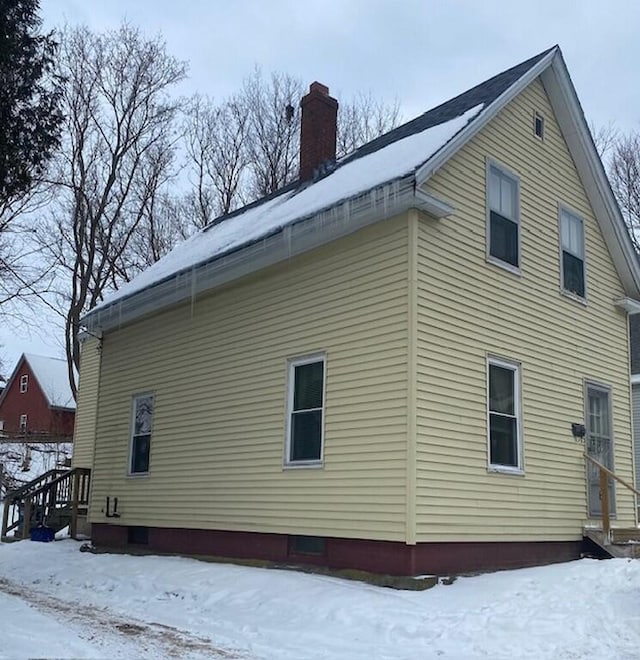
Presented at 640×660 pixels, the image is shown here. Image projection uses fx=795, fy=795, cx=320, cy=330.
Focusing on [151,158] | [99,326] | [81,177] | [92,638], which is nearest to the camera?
[92,638]

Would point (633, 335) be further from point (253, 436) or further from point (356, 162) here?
point (253, 436)

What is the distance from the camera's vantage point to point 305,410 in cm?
1108

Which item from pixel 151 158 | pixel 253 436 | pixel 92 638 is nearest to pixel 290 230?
pixel 253 436

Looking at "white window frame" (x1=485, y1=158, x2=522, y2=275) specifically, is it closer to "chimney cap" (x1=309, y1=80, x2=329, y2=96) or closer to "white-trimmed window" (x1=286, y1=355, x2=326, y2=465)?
"white-trimmed window" (x1=286, y1=355, x2=326, y2=465)

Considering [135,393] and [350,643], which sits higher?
[135,393]

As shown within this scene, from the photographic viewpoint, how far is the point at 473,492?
1020cm

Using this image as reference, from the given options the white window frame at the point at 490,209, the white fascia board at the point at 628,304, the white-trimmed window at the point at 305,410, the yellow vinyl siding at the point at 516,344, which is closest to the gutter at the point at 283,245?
the yellow vinyl siding at the point at 516,344

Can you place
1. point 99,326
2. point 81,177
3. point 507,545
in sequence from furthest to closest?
point 81,177, point 99,326, point 507,545

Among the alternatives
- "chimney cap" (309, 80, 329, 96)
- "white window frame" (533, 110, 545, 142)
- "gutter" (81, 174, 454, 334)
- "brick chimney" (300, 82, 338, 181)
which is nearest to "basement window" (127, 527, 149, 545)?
"gutter" (81, 174, 454, 334)

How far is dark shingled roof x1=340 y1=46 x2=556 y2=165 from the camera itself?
1205 cm

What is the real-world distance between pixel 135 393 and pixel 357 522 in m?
6.73

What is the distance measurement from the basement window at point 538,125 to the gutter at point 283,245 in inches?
137

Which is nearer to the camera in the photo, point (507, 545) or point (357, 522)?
point (357, 522)

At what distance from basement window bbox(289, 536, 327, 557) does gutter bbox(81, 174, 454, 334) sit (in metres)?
4.05
